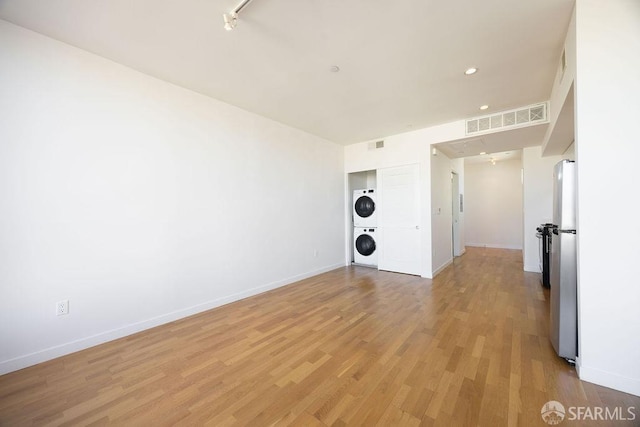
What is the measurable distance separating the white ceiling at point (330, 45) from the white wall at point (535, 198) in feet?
6.60

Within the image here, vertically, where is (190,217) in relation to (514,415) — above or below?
above

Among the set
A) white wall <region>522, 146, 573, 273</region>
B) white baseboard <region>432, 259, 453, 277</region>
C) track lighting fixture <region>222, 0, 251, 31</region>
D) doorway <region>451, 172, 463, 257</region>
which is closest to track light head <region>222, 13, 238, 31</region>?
track lighting fixture <region>222, 0, 251, 31</region>

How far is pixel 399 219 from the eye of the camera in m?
5.02

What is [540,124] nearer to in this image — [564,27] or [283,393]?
[564,27]

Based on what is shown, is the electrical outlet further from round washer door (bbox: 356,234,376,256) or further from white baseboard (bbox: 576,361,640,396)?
round washer door (bbox: 356,234,376,256)

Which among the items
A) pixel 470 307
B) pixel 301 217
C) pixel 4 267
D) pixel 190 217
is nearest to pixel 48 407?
pixel 4 267

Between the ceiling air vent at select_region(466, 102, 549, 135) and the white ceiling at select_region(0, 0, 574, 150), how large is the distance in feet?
0.58

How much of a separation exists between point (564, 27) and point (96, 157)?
4.47m

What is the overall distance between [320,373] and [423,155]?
4078 mm

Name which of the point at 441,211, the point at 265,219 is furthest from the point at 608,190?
the point at 265,219

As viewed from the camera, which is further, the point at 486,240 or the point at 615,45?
the point at 486,240

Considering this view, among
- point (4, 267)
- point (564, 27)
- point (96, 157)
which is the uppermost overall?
point (564, 27)

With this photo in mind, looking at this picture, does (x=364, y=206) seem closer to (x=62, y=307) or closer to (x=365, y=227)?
(x=365, y=227)

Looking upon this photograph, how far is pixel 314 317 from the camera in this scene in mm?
3004
